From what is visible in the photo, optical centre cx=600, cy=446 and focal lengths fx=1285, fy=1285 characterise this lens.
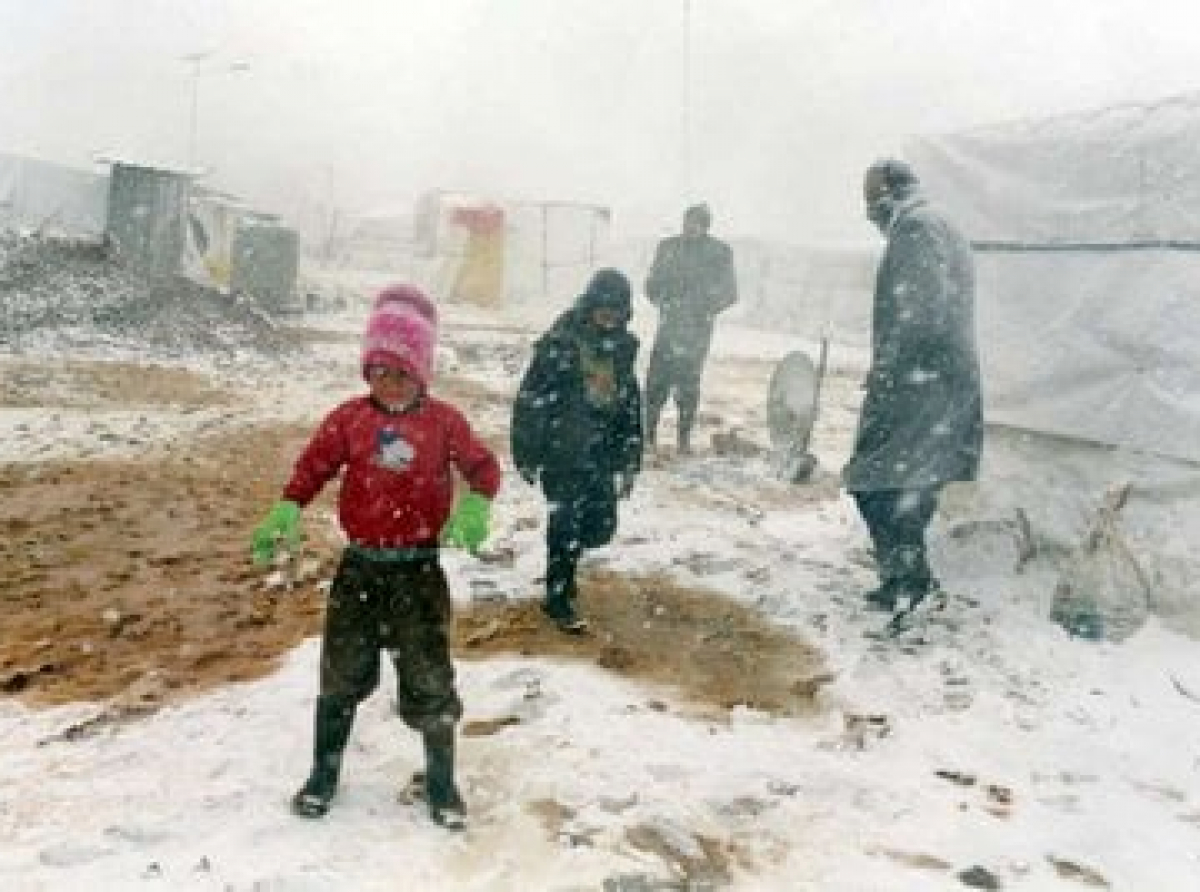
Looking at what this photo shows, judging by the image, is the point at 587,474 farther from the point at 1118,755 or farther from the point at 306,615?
the point at 1118,755

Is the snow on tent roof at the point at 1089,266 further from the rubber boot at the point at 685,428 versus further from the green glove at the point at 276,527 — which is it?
the green glove at the point at 276,527

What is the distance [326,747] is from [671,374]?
7.13 metres

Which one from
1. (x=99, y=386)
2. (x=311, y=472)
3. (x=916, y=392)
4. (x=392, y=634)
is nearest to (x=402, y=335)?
(x=311, y=472)

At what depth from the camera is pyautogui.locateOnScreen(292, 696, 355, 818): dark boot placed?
409 cm

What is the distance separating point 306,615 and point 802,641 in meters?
2.46

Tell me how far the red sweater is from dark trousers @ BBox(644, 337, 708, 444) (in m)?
6.85

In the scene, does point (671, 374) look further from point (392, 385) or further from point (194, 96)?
point (194, 96)

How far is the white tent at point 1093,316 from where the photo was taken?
6949 mm

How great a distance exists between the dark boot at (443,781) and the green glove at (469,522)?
2.01 feet

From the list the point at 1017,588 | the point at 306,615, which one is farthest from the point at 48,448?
the point at 1017,588


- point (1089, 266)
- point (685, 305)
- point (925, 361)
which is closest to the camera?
point (925, 361)

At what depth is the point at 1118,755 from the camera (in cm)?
531

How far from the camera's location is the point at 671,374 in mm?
10898

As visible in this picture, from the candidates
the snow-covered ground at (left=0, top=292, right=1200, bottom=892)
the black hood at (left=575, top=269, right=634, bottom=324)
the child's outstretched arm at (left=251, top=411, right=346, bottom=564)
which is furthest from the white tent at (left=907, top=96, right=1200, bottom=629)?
the child's outstretched arm at (left=251, top=411, right=346, bottom=564)
